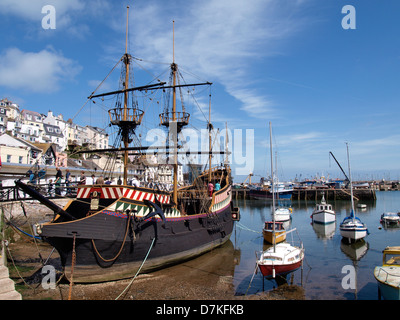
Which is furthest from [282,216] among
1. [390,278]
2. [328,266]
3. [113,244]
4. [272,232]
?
[113,244]

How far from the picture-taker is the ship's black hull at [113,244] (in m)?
13.2

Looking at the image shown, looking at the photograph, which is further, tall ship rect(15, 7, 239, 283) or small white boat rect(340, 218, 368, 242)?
small white boat rect(340, 218, 368, 242)

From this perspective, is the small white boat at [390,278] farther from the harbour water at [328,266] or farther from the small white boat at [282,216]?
the small white boat at [282,216]

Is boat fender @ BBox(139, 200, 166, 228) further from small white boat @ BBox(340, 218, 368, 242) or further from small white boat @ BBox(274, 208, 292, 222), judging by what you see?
small white boat @ BBox(274, 208, 292, 222)

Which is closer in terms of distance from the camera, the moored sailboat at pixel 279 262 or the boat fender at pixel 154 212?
the boat fender at pixel 154 212

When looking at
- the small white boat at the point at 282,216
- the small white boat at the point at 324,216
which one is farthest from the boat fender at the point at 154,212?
the small white boat at the point at 324,216

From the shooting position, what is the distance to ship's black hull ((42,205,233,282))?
13.2 m

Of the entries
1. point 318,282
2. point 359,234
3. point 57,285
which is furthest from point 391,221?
point 57,285

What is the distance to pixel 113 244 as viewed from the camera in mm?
14078

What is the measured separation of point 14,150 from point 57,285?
30034 mm

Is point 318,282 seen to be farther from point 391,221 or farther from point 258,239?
point 391,221

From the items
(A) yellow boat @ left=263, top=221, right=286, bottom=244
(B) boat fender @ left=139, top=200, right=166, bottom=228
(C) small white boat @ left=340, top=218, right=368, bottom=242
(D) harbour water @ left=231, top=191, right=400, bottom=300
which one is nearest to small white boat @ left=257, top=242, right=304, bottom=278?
(D) harbour water @ left=231, top=191, right=400, bottom=300
